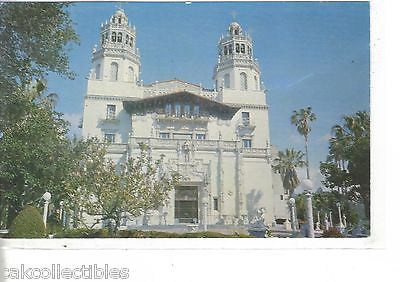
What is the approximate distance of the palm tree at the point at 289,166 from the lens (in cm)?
491

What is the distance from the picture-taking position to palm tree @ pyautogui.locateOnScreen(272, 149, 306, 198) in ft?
16.1

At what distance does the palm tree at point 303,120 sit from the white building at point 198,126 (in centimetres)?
32

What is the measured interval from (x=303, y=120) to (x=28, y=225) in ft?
10.4

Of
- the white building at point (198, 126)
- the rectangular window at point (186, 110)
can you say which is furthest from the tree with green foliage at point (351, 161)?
the rectangular window at point (186, 110)

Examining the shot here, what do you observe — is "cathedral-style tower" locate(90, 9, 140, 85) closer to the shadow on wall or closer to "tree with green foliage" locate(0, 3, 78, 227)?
"tree with green foliage" locate(0, 3, 78, 227)

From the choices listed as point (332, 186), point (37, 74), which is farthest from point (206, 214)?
point (37, 74)

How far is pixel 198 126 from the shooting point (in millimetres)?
5082

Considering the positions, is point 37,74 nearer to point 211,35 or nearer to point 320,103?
point 211,35

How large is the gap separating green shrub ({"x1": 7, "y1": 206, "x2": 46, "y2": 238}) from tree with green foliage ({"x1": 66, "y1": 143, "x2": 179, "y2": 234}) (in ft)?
1.19

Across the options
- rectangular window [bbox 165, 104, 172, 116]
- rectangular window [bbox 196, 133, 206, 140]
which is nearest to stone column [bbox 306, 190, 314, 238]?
rectangular window [bbox 196, 133, 206, 140]

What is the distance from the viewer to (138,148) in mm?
5004

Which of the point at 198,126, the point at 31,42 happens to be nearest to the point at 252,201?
the point at 198,126

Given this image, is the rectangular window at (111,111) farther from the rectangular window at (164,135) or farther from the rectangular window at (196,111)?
the rectangular window at (196,111)
